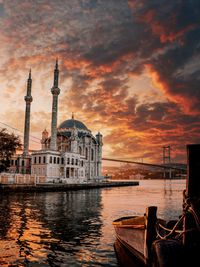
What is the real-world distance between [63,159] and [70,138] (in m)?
17.5

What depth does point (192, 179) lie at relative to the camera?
6.27 m

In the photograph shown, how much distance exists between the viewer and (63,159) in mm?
74500

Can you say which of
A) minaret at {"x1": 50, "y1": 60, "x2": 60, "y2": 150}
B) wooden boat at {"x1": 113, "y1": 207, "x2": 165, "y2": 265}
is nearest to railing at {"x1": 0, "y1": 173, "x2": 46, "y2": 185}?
minaret at {"x1": 50, "y1": 60, "x2": 60, "y2": 150}

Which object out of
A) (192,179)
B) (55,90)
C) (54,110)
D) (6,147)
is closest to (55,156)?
(54,110)

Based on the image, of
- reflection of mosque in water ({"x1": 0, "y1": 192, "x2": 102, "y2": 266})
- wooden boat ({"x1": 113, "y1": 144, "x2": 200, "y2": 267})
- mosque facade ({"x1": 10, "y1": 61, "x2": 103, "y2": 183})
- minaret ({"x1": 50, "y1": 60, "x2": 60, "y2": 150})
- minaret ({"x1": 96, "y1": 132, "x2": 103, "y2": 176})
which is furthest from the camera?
minaret ({"x1": 96, "y1": 132, "x2": 103, "y2": 176})

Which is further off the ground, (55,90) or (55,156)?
(55,90)

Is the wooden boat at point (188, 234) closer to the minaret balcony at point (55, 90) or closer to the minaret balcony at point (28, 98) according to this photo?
the minaret balcony at point (55, 90)

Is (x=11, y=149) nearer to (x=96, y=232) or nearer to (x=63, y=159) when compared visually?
(x=63, y=159)

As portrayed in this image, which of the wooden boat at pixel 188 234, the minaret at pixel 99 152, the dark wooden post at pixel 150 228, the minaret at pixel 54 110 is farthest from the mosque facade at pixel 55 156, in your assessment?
the wooden boat at pixel 188 234

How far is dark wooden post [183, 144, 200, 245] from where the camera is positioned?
243 inches

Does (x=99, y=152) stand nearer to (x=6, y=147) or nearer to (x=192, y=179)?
(x=6, y=147)

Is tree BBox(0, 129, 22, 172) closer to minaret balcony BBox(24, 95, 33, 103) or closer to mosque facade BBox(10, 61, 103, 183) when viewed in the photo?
mosque facade BBox(10, 61, 103, 183)

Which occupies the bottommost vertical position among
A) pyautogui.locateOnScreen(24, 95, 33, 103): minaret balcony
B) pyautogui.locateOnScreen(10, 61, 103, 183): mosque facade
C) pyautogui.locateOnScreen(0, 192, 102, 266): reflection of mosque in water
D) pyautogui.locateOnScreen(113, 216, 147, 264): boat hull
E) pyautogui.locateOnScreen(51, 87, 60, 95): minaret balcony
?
pyautogui.locateOnScreen(0, 192, 102, 266): reflection of mosque in water

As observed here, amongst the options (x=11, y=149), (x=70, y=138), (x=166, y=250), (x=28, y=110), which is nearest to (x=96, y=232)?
(x=166, y=250)
